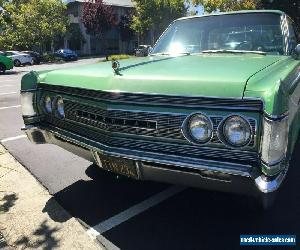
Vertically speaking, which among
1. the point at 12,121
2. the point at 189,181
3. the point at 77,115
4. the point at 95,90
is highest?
the point at 95,90

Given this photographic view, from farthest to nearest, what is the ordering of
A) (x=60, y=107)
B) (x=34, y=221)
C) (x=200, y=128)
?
1. (x=60, y=107)
2. (x=34, y=221)
3. (x=200, y=128)

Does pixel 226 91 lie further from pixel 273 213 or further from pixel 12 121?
pixel 12 121

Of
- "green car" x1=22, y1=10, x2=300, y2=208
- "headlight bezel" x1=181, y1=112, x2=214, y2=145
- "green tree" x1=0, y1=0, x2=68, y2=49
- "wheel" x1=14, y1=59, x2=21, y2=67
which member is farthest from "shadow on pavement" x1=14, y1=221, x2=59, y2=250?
"green tree" x1=0, y1=0, x2=68, y2=49

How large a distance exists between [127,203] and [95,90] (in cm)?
135

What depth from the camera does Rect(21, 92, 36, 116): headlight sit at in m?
3.94

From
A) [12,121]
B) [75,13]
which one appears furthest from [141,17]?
[12,121]

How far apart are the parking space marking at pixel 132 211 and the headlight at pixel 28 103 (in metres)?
1.38

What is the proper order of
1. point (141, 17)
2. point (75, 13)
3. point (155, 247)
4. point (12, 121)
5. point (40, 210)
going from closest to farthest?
1. point (155, 247)
2. point (40, 210)
3. point (12, 121)
4. point (141, 17)
5. point (75, 13)

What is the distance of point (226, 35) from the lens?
177 inches

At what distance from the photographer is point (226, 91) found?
2639 millimetres

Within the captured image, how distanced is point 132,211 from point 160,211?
0.28m

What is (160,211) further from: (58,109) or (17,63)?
(17,63)

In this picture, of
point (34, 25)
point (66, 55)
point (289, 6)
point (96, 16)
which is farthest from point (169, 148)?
point (96, 16)

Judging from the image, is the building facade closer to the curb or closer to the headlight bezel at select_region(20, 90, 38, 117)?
the curb
